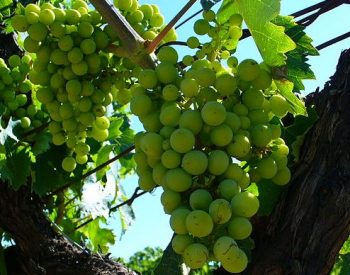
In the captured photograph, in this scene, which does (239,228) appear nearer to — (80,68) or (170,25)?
(170,25)

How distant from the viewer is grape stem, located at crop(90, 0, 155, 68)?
5.05 ft

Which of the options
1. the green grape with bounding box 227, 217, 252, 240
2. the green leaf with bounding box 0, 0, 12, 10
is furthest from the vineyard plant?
the green leaf with bounding box 0, 0, 12, 10

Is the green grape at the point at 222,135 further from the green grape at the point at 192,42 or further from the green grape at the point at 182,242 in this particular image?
the green grape at the point at 192,42

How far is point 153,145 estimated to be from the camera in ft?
4.12

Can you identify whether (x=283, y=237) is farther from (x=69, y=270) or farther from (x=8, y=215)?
(x=8, y=215)

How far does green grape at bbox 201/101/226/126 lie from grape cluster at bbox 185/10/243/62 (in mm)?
283

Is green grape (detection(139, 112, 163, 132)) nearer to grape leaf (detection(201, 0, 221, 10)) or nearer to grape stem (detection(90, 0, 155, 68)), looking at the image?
A: grape stem (detection(90, 0, 155, 68))

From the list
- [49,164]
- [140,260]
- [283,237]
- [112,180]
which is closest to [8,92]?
[49,164]

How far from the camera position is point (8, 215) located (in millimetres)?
2236

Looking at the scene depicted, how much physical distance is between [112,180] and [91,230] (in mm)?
501

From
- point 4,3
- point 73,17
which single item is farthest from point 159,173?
point 4,3

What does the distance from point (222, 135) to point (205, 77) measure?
0.48 feet

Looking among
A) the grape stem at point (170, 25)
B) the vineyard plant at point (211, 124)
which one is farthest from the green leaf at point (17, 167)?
the grape stem at point (170, 25)

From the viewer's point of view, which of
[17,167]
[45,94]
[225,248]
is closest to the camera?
[225,248]
